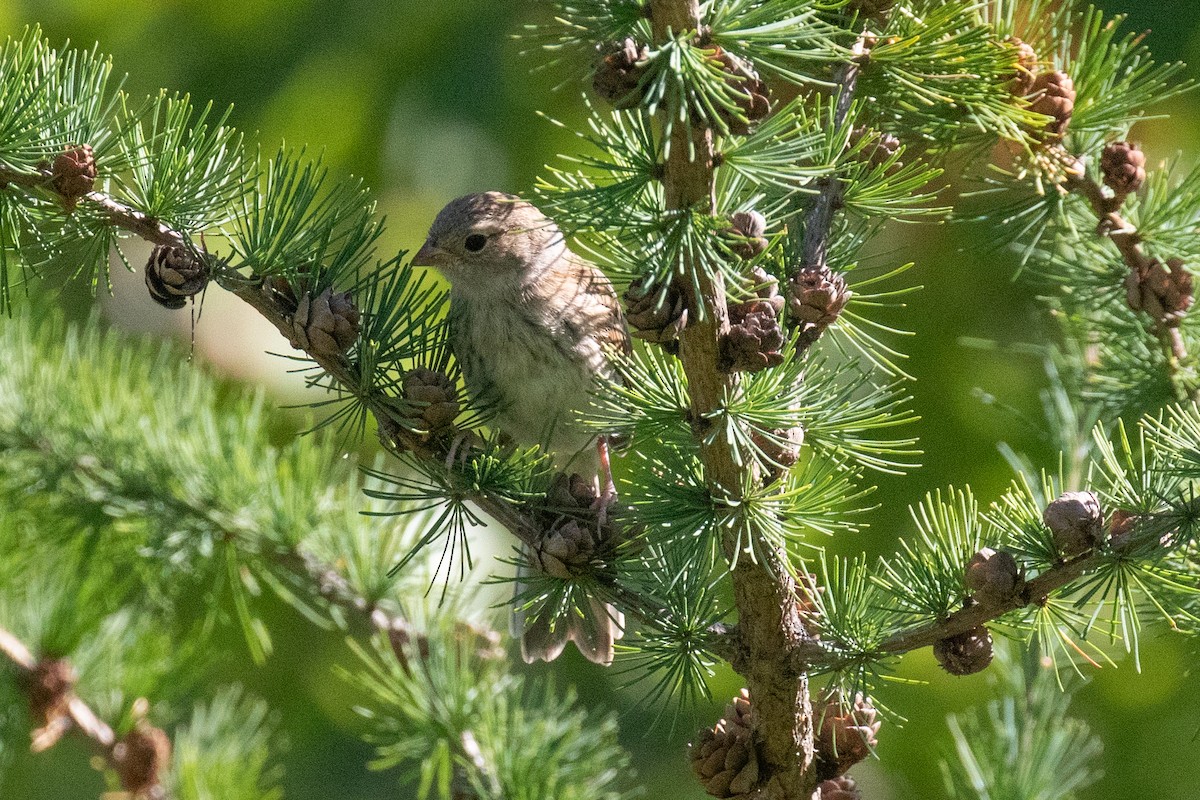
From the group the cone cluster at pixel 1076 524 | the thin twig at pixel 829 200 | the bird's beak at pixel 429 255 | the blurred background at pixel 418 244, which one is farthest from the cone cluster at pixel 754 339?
the blurred background at pixel 418 244

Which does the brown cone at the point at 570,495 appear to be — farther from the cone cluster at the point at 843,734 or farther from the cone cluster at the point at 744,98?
the cone cluster at the point at 744,98

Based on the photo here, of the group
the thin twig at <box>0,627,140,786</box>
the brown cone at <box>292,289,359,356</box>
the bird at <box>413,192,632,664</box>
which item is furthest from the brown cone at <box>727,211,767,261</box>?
the thin twig at <box>0,627,140,786</box>

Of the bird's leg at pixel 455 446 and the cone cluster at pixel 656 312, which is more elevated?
the cone cluster at pixel 656 312

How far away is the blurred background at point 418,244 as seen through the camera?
10.7ft

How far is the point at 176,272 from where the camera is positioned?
1.53m

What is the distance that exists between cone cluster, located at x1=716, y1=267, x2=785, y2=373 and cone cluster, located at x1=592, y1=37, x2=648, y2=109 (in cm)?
27

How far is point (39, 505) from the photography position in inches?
91.1

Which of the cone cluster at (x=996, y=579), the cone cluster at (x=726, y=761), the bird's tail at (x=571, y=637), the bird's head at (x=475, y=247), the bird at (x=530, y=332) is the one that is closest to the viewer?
the cone cluster at (x=996, y=579)

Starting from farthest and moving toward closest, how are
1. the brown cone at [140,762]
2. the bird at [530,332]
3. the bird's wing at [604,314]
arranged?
the bird's wing at [604,314], the bird at [530,332], the brown cone at [140,762]

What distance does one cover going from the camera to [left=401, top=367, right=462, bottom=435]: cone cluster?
63.8 inches

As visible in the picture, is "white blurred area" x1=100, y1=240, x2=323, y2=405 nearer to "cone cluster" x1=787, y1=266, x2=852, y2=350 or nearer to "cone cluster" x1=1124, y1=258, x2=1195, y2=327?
"cone cluster" x1=787, y1=266, x2=852, y2=350

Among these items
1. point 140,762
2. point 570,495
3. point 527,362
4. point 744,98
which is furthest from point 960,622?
point 140,762

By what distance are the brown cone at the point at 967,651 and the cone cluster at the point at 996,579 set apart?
92 millimetres

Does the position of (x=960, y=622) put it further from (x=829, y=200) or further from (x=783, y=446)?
(x=829, y=200)
